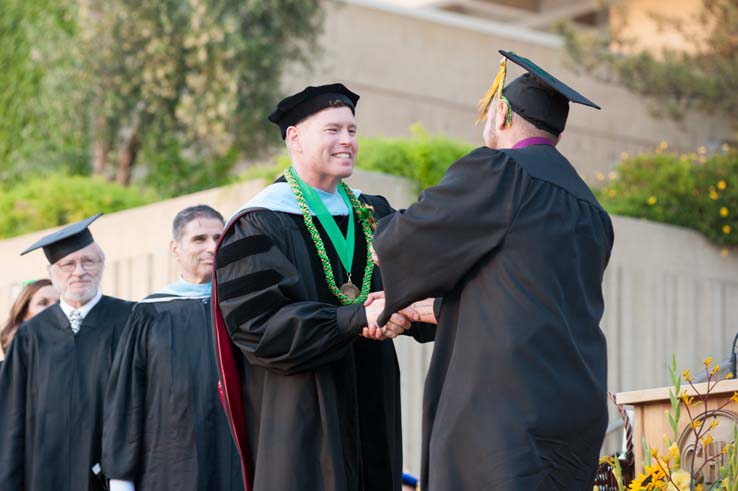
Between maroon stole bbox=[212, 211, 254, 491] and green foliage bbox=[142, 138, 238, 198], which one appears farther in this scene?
green foliage bbox=[142, 138, 238, 198]

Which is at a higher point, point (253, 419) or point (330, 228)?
Answer: point (330, 228)

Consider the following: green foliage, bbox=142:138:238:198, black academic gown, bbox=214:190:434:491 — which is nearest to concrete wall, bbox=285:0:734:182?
green foliage, bbox=142:138:238:198

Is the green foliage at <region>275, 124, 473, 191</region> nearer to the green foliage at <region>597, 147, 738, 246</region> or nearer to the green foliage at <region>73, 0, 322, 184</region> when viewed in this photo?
the green foliage at <region>597, 147, 738, 246</region>

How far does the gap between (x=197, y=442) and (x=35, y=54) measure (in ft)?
37.5

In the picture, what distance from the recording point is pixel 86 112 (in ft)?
56.2

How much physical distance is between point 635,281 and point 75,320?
5837mm

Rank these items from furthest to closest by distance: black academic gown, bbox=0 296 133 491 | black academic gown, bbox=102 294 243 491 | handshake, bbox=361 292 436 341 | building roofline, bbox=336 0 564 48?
building roofline, bbox=336 0 564 48, black academic gown, bbox=0 296 133 491, black academic gown, bbox=102 294 243 491, handshake, bbox=361 292 436 341

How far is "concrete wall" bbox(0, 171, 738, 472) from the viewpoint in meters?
11.8

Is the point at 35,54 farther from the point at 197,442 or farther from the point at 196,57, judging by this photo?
the point at 197,442

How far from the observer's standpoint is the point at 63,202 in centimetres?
1402

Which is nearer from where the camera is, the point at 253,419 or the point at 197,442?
the point at 253,419

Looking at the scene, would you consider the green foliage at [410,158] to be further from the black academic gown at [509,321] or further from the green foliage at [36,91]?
the green foliage at [36,91]

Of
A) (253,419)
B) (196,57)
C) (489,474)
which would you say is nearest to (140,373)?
(253,419)

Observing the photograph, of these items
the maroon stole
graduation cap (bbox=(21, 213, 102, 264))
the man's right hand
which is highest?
graduation cap (bbox=(21, 213, 102, 264))
